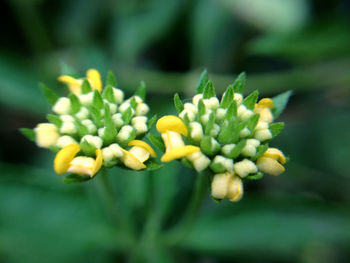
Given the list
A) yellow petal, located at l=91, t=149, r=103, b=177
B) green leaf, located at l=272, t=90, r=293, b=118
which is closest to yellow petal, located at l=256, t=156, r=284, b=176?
green leaf, located at l=272, t=90, r=293, b=118

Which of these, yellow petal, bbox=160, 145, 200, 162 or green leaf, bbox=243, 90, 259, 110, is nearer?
yellow petal, bbox=160, 145, 200, 162

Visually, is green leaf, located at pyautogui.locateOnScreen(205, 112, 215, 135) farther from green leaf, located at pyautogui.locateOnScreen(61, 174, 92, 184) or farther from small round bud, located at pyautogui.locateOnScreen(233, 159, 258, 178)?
green leaf, located at pyautogui.locateOnScreen(61, 174, 92, 184)

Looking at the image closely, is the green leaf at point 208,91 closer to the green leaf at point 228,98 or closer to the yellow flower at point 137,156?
the green leaf at point 228,98

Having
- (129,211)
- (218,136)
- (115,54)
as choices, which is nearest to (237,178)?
(218,136)

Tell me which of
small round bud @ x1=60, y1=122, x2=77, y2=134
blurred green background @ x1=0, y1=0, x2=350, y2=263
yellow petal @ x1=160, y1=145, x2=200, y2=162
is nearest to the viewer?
yellow petal @ x1=160, y1=145, x2=200, y2=162

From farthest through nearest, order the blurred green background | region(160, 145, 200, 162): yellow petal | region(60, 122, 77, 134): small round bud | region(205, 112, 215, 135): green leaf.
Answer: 1. the blurred green background
2. region(60, 122, 77, 134): small round bud
3. region(205, 112, 215, 135): green leaf
4. region(160, 145, 200, 162): yellow petal

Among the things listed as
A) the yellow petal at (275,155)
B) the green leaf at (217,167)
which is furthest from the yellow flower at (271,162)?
the green leaf at (217,167)
